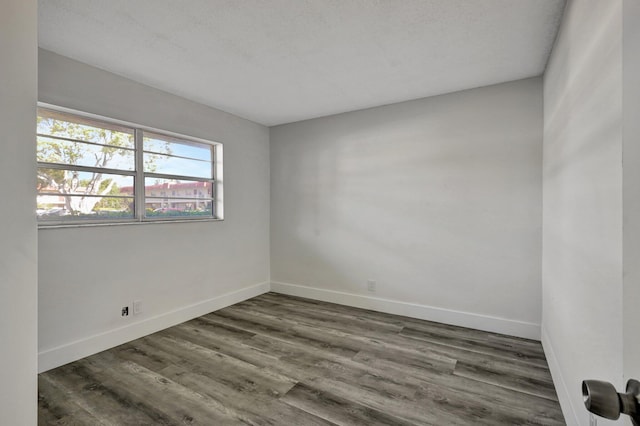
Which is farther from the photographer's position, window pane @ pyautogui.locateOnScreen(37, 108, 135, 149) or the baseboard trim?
window pane @ pyautogui.locateOnScreen(37, 108, 135, 149)

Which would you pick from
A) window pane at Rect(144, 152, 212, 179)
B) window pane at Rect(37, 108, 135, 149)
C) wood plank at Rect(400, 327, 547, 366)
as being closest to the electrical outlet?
wood plank at Rect(400, 327, 547, 366)

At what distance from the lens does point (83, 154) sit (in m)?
2.45

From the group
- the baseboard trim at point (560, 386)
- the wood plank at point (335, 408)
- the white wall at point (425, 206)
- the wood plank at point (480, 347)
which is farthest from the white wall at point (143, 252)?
the baseboard trim at point (560, 386)

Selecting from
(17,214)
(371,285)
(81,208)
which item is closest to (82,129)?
(81,208)

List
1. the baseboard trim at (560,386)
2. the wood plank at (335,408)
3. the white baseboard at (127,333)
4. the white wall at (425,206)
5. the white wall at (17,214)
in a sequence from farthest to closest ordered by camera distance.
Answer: the white wall at (425,206), the white baseboard at (127,333), the wood plank at (335,408), the baseboard trim at (560,386), the white wall at (17,214)

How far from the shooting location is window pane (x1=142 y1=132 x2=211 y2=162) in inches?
116

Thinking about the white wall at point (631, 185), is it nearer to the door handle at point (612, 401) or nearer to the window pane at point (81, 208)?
the door handle at point (612, 401)

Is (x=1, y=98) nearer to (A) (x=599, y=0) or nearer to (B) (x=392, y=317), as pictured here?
(A) (x=599, y=0)

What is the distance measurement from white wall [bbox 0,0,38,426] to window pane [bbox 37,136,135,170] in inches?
55.4

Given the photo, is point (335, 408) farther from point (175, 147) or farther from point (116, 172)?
point (175, 147)

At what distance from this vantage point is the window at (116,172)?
7.50 ft

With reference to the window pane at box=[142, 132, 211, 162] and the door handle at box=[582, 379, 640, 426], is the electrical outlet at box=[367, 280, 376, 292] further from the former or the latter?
the door handle at box=[582, 379, 640, 426]

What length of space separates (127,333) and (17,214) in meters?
1.99

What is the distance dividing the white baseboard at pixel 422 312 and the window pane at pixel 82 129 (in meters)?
2.68
